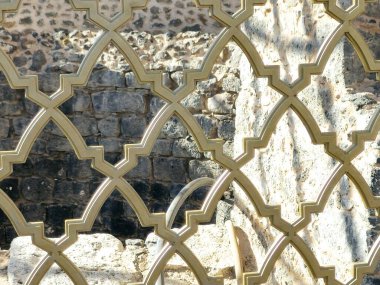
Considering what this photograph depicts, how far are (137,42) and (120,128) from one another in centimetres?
88

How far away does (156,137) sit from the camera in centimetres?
191

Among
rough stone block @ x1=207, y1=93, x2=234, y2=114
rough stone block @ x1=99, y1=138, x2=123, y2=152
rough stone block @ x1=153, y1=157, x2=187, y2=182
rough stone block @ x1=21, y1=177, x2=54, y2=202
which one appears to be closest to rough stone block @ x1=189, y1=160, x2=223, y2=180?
rough stone block @ x1=153, y1=157, x2=187, y2=182

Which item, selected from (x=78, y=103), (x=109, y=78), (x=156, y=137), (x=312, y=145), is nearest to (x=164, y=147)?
(x=109, y=78)

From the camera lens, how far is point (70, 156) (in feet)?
27.0

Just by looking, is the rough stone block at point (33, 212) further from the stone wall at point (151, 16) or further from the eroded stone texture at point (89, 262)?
the eroded stone texture at point (89, 262)

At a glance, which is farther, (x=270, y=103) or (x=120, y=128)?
(x=120, y=128)

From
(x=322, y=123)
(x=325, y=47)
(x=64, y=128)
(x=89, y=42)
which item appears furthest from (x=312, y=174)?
(x=89, y=42)

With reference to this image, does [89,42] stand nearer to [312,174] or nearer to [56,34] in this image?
[56,34]

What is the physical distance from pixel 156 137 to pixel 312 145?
69.9 inches

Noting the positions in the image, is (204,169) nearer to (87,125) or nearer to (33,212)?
(87,125)

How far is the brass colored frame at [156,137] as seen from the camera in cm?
182

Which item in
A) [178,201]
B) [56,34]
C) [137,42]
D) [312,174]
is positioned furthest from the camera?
[56,34]

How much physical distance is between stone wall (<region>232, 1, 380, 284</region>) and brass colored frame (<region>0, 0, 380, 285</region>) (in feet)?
1.28

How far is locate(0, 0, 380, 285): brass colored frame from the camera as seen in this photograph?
1.82 meters
